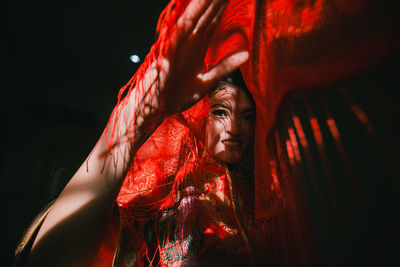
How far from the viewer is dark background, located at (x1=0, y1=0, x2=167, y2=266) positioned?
107 centimetres

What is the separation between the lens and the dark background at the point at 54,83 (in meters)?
1.07

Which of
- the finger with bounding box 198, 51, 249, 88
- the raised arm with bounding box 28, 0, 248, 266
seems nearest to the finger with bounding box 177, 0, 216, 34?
the raised arm with bounding box 28, 0, 248, 266

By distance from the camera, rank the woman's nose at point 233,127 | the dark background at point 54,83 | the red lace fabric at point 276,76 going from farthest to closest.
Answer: the dark background at point 54,83 → the woman's nose at point 233,127 → the red lace fabric at point 276,76

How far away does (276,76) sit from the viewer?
1.74 ft

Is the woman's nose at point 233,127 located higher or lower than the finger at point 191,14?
lower

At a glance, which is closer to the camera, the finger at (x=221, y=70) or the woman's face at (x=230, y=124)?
the finger at (x=221, y=70)

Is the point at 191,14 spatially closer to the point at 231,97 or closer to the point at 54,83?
the point at 231,97

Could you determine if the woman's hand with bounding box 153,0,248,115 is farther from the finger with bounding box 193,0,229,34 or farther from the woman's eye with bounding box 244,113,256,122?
the woman's eye with bounding box 244,113,256,122

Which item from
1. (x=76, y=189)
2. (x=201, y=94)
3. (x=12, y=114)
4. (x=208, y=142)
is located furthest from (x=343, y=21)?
(x=12, y=114)

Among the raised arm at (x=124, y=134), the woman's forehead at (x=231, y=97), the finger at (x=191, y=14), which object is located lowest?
the raised arm at (x=124, y=134)

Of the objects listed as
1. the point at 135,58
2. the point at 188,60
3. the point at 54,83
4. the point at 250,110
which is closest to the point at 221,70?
the point at 188,60

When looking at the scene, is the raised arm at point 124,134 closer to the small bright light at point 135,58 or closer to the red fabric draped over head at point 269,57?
the red fabric draped over head at point 269,57

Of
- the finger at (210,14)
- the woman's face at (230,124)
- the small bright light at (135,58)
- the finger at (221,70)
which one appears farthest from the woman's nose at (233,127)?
the small bright light at (135,58)

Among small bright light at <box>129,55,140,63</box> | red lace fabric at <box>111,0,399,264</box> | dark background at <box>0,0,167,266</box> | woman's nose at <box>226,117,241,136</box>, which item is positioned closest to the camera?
red lace fabric at <box>111,0,399,264</box>
